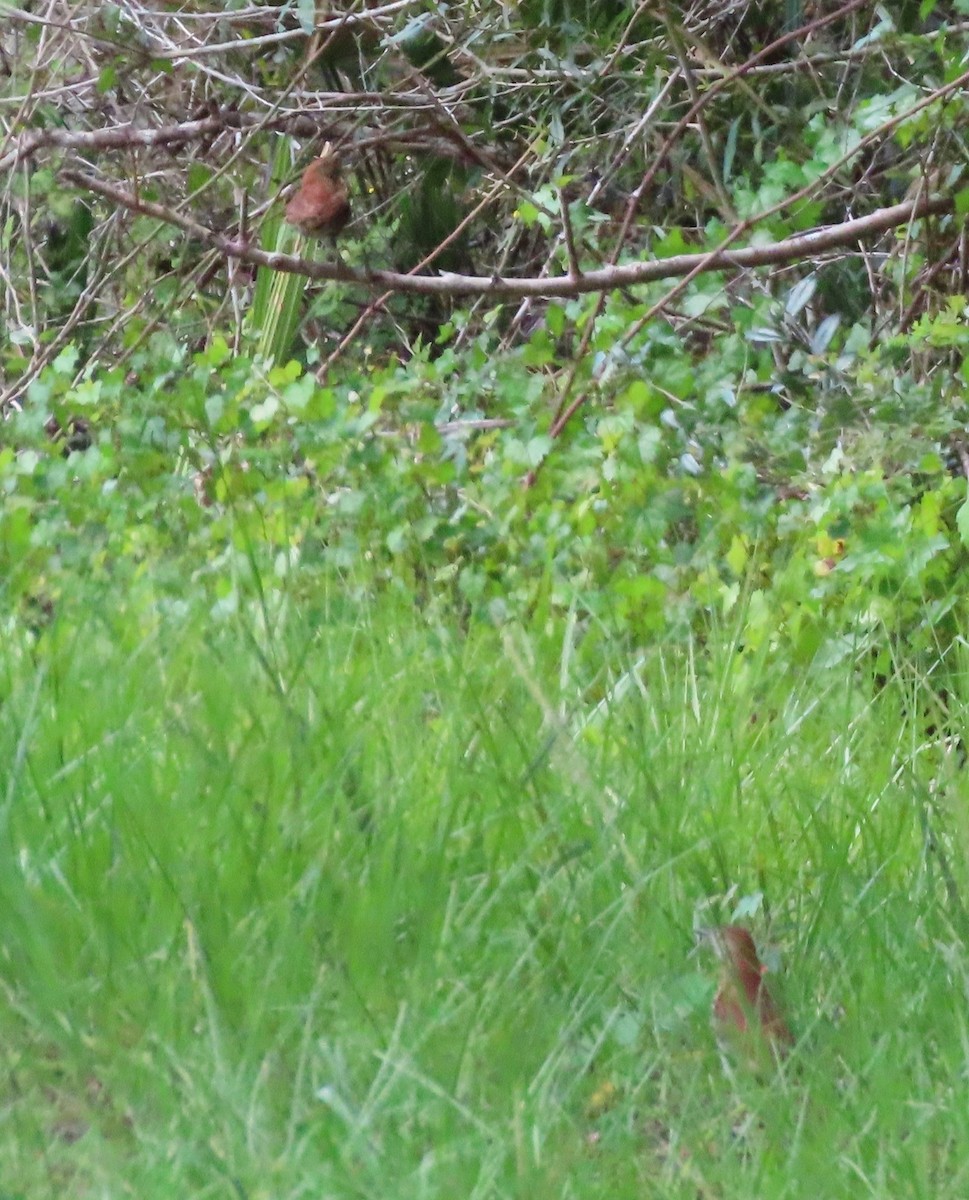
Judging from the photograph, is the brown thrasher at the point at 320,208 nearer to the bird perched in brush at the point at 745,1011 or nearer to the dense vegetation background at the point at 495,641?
the dense vegetation background at the point at 495,641

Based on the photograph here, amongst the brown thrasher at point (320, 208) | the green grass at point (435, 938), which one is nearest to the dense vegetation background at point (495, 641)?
the green grass at point (435, 938)

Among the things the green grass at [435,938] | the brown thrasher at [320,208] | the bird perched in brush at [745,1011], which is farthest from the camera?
the brown thrasher at [320,208]

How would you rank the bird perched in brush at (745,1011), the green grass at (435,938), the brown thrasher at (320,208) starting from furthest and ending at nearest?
the brown thrasher at (320,208) < the bird perched in brush at (745,1011) < the green grass at (435,938)

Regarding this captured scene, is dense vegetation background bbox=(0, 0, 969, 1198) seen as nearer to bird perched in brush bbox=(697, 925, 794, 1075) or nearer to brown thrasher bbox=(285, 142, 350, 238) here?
bird perched in brush bbox=(697, 925, 794, 1075)

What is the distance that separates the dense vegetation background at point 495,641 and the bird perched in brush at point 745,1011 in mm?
29

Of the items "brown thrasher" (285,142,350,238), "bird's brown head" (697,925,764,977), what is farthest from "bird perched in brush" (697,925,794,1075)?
"brown thrasher" (285,142,350,238)

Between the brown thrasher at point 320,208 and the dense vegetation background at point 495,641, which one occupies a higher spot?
the brown thrasher at point 320,208

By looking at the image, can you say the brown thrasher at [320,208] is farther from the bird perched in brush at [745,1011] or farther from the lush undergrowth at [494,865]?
the bird perched in brush at [745,1011]

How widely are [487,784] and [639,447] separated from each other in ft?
5.41

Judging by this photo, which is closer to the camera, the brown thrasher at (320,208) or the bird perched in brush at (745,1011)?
the bird perched in brush at (745,1011)

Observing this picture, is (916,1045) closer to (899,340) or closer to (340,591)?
(340,591)

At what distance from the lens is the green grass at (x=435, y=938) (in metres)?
1.24

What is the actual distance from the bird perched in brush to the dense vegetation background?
3 centimetres

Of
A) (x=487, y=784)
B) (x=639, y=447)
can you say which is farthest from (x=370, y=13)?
(x=487, y=784)
